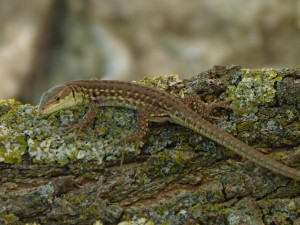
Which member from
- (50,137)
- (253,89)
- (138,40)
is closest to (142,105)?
(50,137)

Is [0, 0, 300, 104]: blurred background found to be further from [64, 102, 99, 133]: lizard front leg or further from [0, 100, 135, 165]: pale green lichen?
[0, 100, 135, 165]: pale green lichen

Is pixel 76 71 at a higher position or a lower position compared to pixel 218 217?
higher

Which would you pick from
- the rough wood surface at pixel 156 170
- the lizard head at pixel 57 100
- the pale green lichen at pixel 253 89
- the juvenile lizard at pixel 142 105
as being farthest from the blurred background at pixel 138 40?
the rough wood surface at pixel 156 170

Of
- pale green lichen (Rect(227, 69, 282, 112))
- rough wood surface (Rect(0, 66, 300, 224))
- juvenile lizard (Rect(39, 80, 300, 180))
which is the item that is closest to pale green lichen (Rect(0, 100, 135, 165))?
rough wood surface (Rect(0, 66, 300, 224))

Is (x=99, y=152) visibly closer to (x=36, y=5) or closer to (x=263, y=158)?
(x=263, y=158)

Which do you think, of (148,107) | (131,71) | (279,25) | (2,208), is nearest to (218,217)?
(148,107)

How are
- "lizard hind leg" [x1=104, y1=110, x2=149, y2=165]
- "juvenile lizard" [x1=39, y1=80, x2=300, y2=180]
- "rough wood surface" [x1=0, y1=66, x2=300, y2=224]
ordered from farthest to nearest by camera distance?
"lizard hind leg" [x1=104, y1=110, x2=149, y2=165] < "juvenile lizard" [x1=39, y1=80, x2=300, y2=180] < "rough wood surface" [x1=0, y1=66, x2=300, y2=224]
